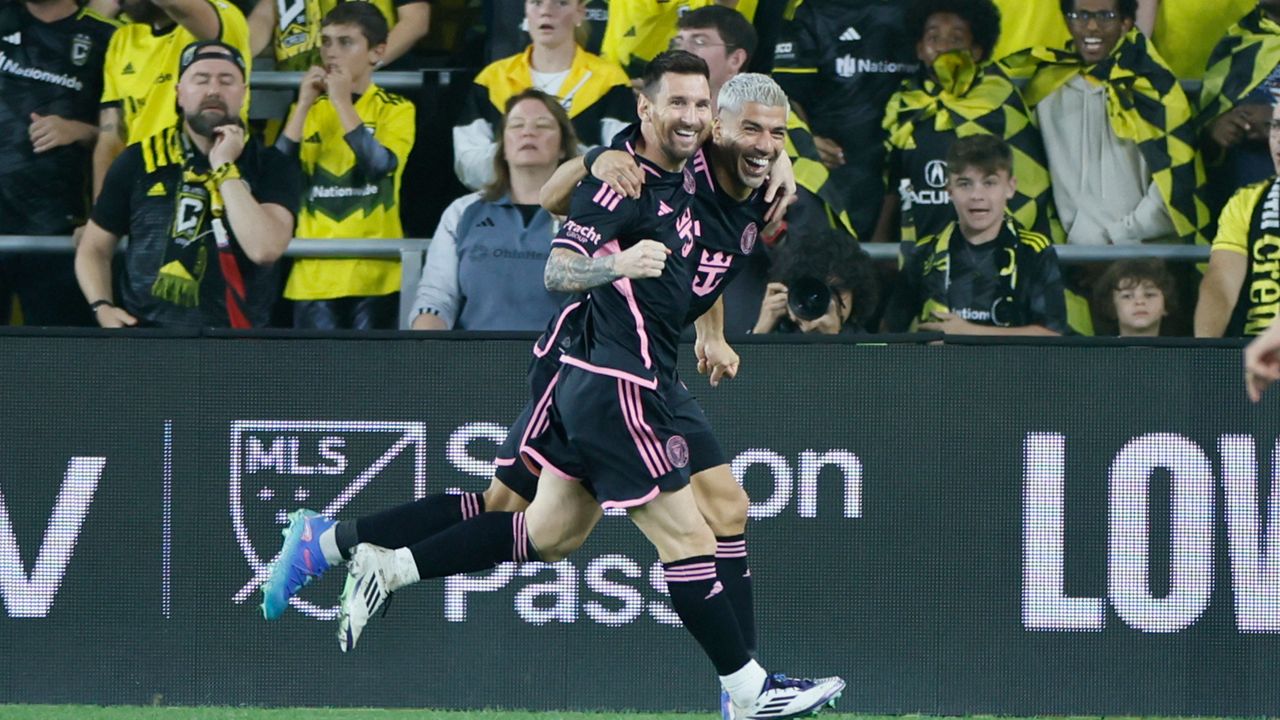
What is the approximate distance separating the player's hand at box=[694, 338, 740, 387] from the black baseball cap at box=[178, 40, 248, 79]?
275 centimetres

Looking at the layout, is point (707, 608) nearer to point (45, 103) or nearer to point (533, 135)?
point (533, 135)

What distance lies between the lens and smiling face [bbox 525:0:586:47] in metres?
7.56

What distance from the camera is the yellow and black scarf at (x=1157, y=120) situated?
24.1 ft

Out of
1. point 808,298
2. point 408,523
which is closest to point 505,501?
point 408,523

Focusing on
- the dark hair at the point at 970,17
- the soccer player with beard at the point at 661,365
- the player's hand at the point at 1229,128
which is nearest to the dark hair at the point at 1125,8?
the dark hair at the point at 970,17

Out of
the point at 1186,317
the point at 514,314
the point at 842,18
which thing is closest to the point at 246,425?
the point at 514,314

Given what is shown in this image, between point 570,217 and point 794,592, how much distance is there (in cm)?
196

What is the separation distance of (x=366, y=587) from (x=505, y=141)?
2.27 metres

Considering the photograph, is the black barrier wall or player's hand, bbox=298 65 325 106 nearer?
the black barrier wall

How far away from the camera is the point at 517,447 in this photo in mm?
5637

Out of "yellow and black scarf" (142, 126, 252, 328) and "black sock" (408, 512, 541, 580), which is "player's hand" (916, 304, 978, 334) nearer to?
"black sock" (408, 512, 541, 580)

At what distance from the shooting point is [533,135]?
7.06m

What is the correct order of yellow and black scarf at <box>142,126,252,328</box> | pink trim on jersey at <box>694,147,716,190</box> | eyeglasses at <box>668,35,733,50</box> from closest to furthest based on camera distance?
pink trim on jersey at <box>694,147,716,190</box>, yellow and black scarf at <box>142,126,252,328</box>, eyeglasses at <box>668,35,733,50</box>

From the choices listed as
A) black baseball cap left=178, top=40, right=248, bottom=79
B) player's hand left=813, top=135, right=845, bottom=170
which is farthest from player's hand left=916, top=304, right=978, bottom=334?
black baseball cap left=178, top=40, right=248, bottom=79
